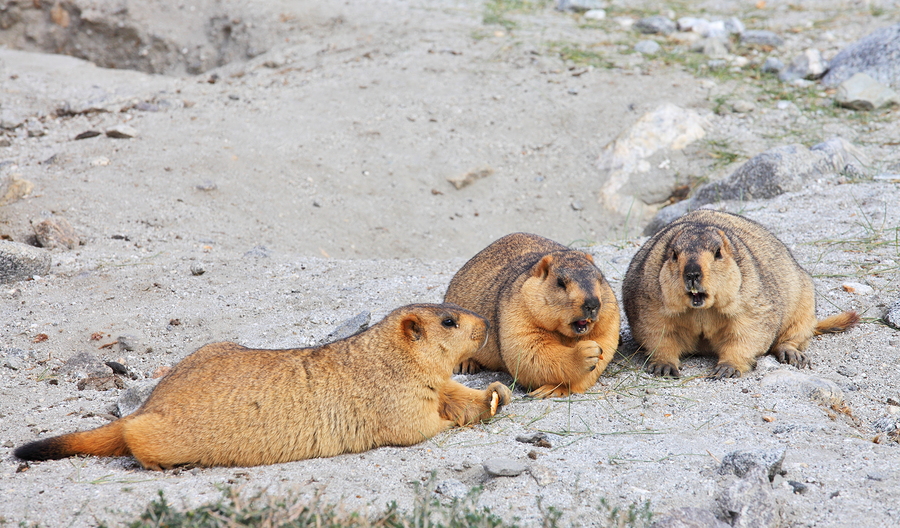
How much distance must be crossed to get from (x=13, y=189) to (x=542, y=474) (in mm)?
6449

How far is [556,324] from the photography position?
4922 millimetres

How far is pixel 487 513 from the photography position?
3.37 metres

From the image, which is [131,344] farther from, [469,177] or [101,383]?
[469,177]

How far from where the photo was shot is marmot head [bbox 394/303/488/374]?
14.8 ft

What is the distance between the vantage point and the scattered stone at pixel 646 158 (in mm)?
9414

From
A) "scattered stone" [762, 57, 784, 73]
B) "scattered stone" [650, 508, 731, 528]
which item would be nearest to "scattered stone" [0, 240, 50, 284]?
"scattered stone" [650, 508, 731, 528]

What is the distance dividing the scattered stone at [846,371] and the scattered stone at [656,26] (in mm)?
8603

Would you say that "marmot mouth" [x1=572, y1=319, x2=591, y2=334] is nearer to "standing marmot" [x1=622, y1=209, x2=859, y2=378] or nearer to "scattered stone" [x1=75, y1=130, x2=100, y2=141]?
"standing marmot" [x1=622, y1=209, x2=859, y2=378]

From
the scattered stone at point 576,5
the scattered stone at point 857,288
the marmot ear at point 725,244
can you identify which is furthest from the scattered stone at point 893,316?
the scattered stone at point 576,5

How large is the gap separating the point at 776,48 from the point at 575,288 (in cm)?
905

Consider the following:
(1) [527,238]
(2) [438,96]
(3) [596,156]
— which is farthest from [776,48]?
(1) [527,238]

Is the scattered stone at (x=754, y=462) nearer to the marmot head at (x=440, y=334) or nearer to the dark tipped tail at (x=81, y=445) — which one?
the marmot head at (x=440, y=334)

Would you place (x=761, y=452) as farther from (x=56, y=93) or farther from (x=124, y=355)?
(x=56, y=93)

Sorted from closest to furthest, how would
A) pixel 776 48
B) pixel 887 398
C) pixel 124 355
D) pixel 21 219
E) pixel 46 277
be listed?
pixel 887 398 < pixel 124 355 < pixel 46 277 < pixel 21 219 < pixel 776 48
